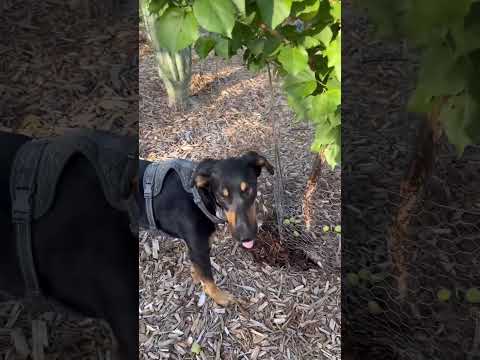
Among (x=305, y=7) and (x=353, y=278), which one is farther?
(x=353, y=278)

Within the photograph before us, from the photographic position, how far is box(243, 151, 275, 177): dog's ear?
1.12 meters

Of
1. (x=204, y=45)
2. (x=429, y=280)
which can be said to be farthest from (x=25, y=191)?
(x=429, y=280)

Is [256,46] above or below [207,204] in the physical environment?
above

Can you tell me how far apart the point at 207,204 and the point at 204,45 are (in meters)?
0.35

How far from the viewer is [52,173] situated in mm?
1087

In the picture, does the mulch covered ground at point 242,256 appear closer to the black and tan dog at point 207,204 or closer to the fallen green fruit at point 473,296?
the black and tan dog at point 207,204

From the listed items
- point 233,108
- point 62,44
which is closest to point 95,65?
point 62,44

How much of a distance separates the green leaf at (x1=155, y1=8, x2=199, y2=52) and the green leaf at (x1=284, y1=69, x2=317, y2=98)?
277 millimetres

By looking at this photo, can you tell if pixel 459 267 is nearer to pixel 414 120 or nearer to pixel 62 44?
pixel 414 120

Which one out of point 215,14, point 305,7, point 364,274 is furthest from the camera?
point 364,274

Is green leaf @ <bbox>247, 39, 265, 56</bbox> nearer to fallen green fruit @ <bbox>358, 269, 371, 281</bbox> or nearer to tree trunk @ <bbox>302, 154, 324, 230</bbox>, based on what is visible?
tree trunk @ <bbox>302, 154, 324, 230</bbox>

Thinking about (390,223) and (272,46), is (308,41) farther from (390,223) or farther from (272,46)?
(390,223)

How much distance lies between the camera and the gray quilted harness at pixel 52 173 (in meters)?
1.08

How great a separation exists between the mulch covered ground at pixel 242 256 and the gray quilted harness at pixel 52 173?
0.07 m
